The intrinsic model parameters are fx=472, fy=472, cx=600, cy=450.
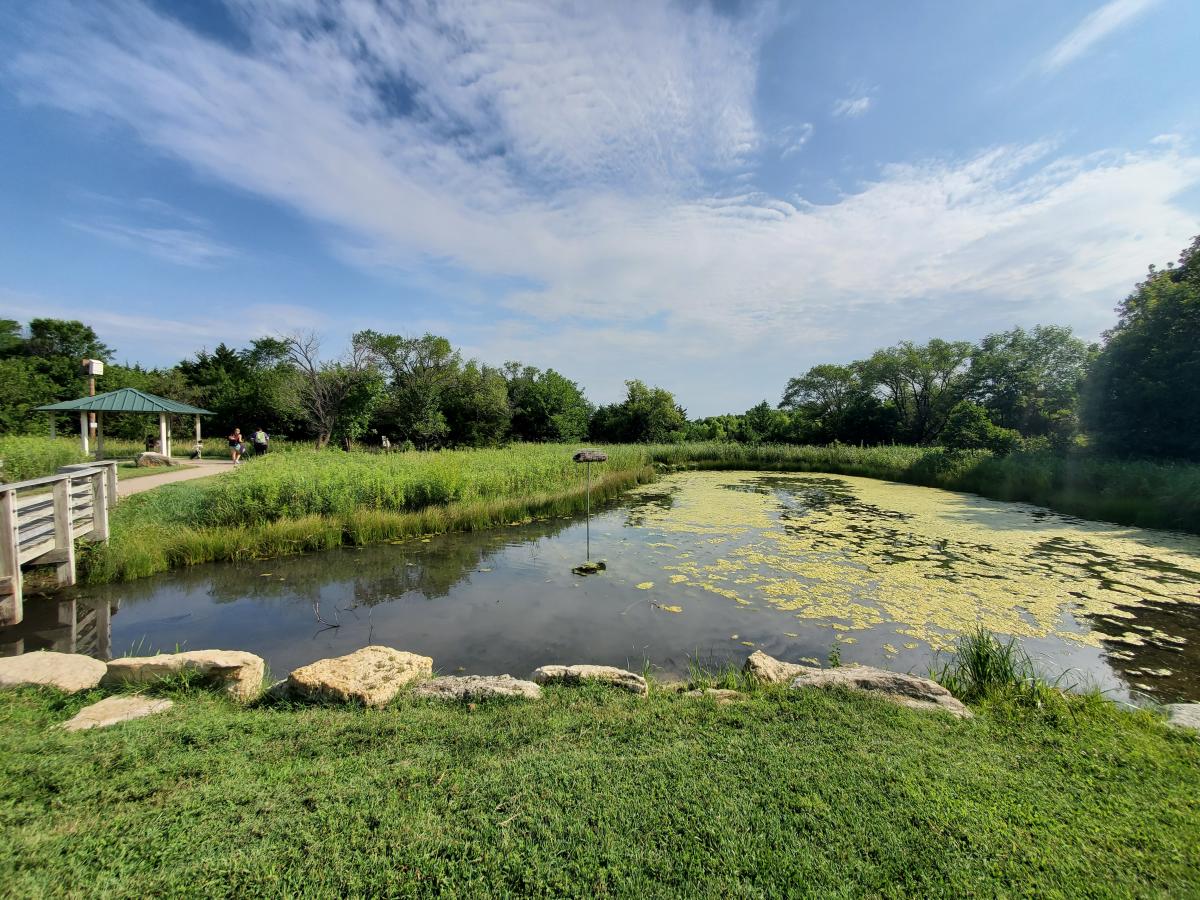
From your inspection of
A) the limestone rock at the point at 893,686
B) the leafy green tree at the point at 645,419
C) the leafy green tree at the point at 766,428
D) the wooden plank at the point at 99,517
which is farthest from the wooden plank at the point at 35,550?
the leafy green tree at the point at 766,428

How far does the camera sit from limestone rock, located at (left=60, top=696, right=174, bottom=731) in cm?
270

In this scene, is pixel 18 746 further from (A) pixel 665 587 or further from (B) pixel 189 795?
(A) pixel 665 587

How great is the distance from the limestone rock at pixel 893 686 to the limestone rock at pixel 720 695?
1.42 ft

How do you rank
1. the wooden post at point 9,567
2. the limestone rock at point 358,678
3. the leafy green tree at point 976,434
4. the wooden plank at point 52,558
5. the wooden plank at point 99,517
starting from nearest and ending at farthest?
the limestone rock at point 358,678
the wooden post at point 9,567
the wooden plank at point 52,558
the wooden plank at point 99,517
the leafy green tree at point 976,434

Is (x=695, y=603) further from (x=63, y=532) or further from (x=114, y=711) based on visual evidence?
(x=63, y=532)

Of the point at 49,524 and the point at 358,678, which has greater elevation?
the point at 49,524

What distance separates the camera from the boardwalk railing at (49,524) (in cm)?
480

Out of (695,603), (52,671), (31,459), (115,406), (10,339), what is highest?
(10,339)

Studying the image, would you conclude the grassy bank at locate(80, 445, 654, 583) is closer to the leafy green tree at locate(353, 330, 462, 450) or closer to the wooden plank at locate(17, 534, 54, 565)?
the wooden plank at locate(17, 534, 54, 565)

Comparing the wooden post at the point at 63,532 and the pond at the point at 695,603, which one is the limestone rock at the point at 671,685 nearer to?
the pond at the point at 695,603

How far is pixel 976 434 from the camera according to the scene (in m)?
17.5

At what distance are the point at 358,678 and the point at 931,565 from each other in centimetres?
817

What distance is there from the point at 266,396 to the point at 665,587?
2318 cm

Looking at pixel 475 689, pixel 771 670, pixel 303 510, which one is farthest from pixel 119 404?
pixel 771 670
